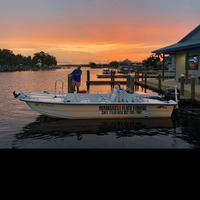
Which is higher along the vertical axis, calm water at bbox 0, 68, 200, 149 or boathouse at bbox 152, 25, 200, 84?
boathouse at bbox 152, 25, 200, 84

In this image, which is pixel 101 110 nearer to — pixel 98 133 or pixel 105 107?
pixel 105 107

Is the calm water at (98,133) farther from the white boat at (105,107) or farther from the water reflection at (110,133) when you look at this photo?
the white boat at (105,107)

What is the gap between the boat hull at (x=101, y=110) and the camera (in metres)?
11.5

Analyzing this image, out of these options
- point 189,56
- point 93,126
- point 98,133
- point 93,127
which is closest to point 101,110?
point 93,126

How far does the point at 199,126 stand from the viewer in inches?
438

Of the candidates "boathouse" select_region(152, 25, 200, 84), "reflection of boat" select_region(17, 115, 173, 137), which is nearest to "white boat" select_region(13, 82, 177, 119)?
"reflection of boat" select_region(17, 115, 173, 137)

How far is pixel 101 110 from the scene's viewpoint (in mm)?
11609

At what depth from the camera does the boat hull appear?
37.8 feet

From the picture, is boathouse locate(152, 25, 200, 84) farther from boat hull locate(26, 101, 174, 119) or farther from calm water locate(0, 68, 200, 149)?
calm water locate(0, 68, 200, 149)

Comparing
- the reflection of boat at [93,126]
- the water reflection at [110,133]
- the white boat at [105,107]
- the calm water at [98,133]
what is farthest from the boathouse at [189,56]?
the reflection of boat at [93,126]
